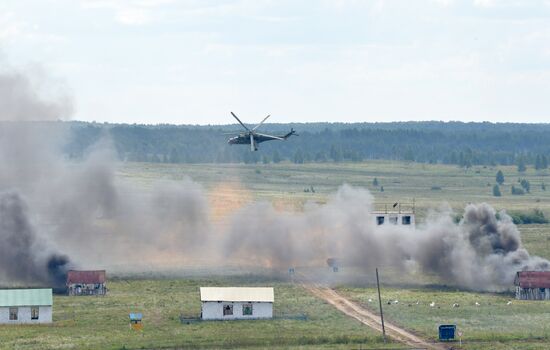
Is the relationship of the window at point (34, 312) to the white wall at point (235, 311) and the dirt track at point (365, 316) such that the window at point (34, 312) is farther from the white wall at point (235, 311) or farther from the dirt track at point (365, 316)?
the dirt track at point (365, 316)

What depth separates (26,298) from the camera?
340 feet

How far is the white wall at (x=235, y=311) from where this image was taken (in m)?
104

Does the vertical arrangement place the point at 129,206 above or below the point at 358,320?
above

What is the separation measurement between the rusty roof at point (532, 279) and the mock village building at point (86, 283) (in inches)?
1350

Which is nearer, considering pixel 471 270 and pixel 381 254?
pixel 471 270

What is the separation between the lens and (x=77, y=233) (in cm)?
A: 14125

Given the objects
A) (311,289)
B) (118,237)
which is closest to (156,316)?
(311,289)

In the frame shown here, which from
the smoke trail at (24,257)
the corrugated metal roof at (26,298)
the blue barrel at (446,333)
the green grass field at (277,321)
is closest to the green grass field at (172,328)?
the green grass field at (277,321)

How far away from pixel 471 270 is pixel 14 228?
40142mm

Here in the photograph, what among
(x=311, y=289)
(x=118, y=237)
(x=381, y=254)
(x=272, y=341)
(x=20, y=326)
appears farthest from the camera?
→ (x=118, y=237)

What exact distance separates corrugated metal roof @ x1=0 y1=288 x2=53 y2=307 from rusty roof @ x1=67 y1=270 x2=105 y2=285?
12.9 meters

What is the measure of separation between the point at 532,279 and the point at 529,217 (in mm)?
76708

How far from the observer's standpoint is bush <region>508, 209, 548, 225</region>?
190 meters

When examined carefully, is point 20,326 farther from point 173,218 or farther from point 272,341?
point 173,218
